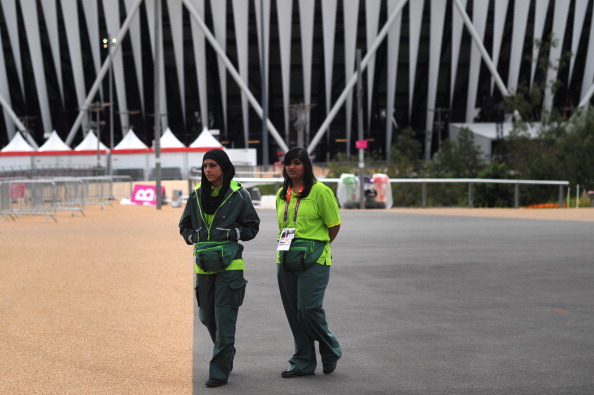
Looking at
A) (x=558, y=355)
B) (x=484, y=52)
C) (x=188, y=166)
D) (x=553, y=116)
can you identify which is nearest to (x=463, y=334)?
(x=558, y=355)

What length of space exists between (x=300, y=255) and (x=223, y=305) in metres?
0.59

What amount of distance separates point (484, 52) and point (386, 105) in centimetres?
1001

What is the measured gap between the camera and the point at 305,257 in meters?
6.09

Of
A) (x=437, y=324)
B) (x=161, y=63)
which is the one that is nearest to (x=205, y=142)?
(x=161, y=63)

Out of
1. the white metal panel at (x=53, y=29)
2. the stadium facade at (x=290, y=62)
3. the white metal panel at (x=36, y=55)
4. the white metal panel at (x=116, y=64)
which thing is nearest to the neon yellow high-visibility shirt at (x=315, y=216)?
the stadium facade at (x=290, y=62)

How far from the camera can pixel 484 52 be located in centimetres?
6625

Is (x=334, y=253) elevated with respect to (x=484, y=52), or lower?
lower

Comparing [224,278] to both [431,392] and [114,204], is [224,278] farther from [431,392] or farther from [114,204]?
[114,204]

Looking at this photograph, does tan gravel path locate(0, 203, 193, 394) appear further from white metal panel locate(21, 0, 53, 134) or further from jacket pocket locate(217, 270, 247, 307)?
white metal panel locate(21, 0, 53, 134)

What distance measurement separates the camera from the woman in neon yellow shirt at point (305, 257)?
6.12m

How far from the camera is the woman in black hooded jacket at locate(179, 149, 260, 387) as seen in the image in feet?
19.6

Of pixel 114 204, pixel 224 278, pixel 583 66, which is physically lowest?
pixel 114 204

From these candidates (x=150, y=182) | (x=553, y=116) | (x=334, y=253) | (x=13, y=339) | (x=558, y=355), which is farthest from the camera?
(x=150, y=182)

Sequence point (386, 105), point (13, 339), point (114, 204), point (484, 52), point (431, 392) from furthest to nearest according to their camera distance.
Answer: point (386, 105), point (484, 52), point (114, 204), point (13, 339), point (431, 392)
